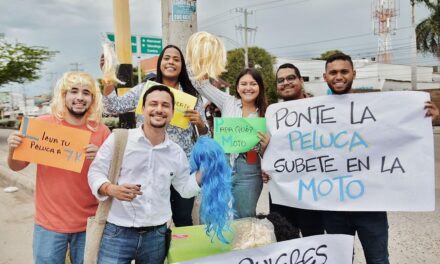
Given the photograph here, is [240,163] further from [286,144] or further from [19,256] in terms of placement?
[19,256]

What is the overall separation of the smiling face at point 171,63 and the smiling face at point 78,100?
57cm

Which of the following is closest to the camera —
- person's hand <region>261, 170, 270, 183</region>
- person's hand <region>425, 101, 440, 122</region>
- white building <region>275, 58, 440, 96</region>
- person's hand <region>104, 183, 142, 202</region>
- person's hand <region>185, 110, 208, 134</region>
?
person's hand <region>104, 183, 142, 202</region>

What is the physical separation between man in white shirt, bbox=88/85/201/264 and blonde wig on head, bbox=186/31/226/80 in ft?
2.14

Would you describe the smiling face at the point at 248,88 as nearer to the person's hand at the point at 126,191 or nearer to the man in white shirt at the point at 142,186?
the man in white shirt at the point at 142,186

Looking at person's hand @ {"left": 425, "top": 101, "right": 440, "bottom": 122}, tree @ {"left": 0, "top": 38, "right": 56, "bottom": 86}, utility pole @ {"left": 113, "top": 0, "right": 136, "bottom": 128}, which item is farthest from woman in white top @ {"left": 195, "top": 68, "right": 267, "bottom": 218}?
tree @ {"left": 0, "top": 38, "right": 56, "bottom": 86}

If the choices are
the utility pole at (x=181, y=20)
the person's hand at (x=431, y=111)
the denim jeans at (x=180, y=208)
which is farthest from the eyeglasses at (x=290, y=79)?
the utility pole at (x=181, y=20)

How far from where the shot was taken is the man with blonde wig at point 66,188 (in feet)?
7.61

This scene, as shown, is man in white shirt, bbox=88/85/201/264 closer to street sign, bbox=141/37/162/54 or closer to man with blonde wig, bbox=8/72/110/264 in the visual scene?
man with blonde wig, bbox=8/72/110/264

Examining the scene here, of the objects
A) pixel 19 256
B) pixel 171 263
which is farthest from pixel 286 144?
pixel 19 256

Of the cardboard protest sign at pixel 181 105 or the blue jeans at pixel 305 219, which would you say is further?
the blue jeans at pixel 305 219

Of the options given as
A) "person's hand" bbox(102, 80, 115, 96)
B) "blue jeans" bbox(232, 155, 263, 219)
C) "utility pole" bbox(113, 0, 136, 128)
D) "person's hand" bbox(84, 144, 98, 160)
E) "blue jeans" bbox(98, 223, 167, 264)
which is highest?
"utility pole" bbox(113, 0, 136, 128)

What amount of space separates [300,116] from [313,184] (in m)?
0.49

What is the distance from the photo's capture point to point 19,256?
4219mm

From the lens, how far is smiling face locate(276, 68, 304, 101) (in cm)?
282
